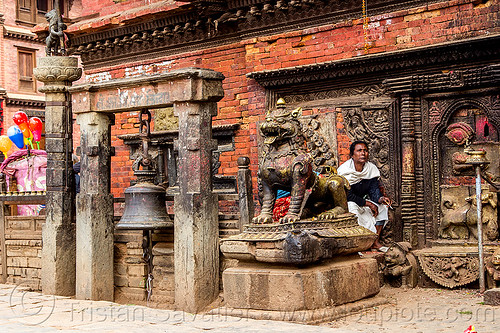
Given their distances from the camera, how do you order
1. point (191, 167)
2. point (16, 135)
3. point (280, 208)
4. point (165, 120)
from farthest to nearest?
point (16, 135)
point (165, 120)
point (191, 167)
point (280, 208)

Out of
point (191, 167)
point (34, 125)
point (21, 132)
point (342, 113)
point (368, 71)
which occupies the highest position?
point (368, 71)

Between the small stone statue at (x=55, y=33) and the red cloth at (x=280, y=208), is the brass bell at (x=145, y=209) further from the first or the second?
the small stone statue at (x=55, y=33)

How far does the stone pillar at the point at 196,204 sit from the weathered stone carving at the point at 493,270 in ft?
10.2

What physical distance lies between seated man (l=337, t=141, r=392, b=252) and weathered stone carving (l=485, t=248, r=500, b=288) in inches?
63.1

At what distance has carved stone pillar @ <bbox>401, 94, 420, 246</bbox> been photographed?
9227 mm

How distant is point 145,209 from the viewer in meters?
8.56

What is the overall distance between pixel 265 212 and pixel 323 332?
1.77m

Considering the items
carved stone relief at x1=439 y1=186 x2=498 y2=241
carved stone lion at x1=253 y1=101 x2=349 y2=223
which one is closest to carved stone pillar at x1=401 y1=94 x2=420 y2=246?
carved stone relief at x1=439 y1=186 x2=498 y2=241

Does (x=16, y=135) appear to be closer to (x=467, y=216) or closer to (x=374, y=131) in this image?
(x=374, y=131)

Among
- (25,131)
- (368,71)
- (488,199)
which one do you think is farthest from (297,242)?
(25,131)

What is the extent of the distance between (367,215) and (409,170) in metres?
0.87

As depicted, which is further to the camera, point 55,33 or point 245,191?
point 55,33

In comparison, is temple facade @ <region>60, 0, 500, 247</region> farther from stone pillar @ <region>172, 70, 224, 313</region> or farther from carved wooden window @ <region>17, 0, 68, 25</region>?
carved wooden window @ <region>17, 0, 68, 25</region>

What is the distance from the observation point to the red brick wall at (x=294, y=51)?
8.99 metres
